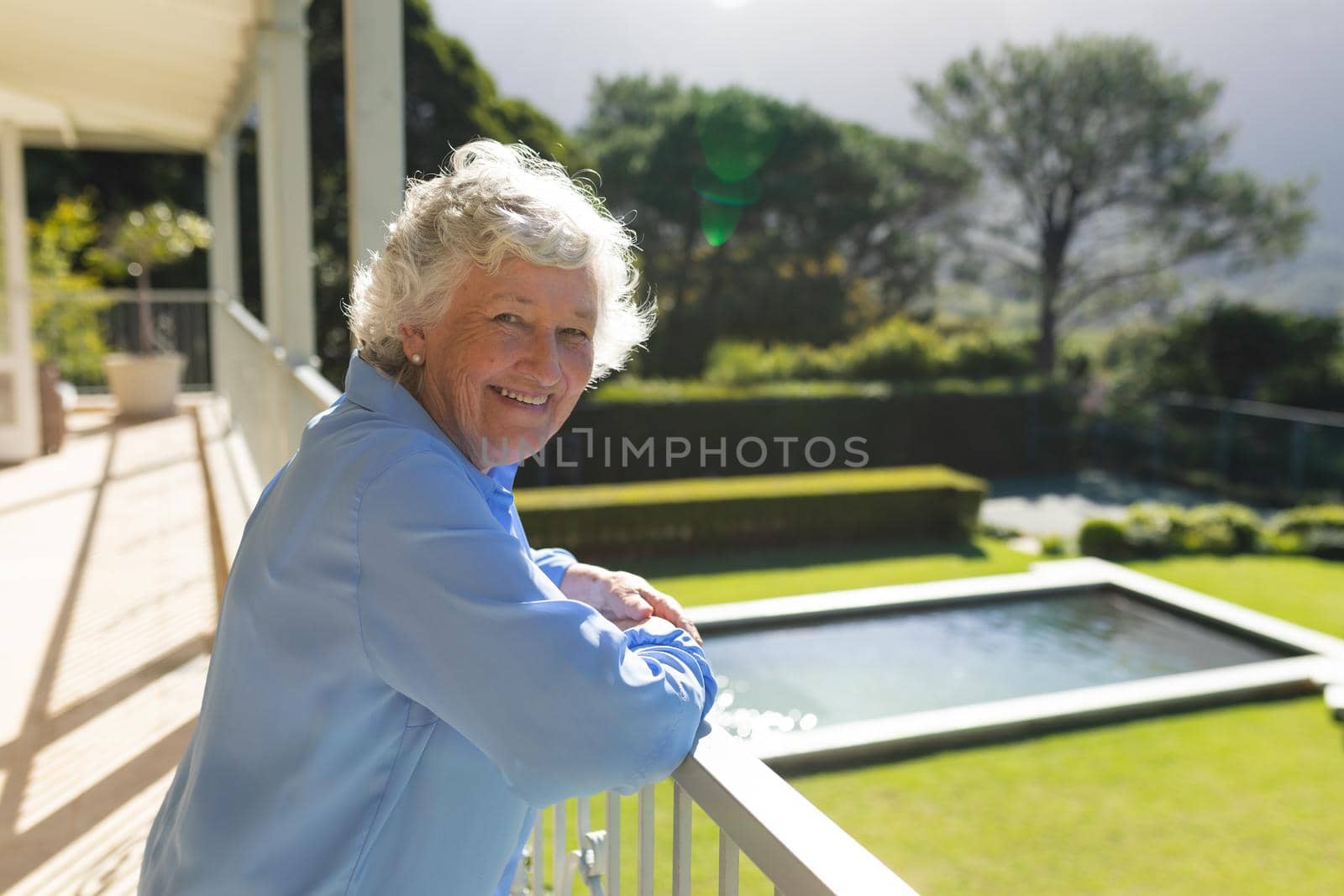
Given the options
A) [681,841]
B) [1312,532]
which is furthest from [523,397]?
[1312,532]

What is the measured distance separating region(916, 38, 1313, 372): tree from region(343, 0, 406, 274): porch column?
23.5m

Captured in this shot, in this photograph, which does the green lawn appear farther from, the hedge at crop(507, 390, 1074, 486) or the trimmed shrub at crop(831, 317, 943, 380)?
the trimmed shrub at crop(831, 317, 943, 380)

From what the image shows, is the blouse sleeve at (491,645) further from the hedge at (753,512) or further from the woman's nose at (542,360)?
the hedge at (753,512)

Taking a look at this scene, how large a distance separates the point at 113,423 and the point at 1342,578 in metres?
10.3

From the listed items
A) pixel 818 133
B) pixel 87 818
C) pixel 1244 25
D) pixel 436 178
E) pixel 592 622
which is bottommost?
pixel 87 818

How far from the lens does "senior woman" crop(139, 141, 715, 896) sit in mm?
905

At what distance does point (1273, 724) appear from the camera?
5.53m

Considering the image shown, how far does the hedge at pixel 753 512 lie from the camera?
8781 mm

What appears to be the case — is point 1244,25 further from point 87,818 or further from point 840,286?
Result: point 87,818

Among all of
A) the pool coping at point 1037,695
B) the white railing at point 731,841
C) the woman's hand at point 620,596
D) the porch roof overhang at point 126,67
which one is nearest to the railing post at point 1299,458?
the pool coping at point 1037,695

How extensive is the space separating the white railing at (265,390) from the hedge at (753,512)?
8.02ft

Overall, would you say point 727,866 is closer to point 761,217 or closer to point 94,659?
point 94,659

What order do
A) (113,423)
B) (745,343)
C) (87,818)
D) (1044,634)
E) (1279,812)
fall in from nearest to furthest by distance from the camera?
(87,818)
(1279,812)
(1044,634)
(113,423)
(745,343)

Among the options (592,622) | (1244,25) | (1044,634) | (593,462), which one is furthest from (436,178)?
(1244,25)
